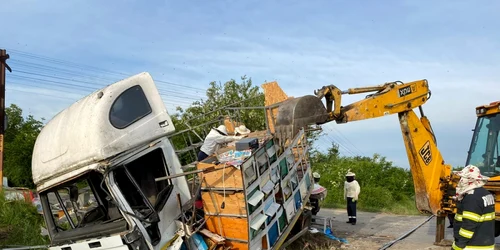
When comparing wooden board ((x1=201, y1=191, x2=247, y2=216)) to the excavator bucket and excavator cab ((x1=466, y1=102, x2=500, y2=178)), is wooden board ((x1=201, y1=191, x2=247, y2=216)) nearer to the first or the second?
the excavator bucket

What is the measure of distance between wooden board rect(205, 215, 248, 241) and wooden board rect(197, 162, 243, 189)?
460 millimetres

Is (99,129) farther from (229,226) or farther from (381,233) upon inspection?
(381,233)

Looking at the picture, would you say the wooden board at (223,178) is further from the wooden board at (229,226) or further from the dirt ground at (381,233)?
the dirt ground at (381,233)

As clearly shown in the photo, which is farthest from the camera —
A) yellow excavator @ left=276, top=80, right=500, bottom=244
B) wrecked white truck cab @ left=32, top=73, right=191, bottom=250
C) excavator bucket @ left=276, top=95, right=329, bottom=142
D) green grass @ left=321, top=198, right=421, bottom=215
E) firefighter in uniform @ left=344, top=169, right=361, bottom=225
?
green grass @ left=321, top=198, right=421, bottom=215

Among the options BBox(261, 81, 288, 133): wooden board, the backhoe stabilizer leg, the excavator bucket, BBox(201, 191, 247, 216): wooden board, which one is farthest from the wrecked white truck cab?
the backhoe stabilizer leg

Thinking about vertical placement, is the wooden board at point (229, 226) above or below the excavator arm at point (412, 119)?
below

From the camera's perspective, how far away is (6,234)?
926 centimetres

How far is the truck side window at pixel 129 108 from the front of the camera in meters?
5.62

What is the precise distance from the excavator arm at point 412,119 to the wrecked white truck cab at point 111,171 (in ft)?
9.74

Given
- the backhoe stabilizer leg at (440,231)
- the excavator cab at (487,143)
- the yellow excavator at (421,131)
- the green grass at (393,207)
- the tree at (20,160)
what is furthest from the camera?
the tree at (20,160)

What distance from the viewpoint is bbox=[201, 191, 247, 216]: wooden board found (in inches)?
240

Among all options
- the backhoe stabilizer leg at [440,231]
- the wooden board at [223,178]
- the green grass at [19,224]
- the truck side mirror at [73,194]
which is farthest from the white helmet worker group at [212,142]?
the backhoe stabilizer leg at [440,231]

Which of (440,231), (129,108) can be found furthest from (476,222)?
(129,108)

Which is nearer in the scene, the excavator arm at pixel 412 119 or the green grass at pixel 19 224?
the excavator arm at pixel 412 119
